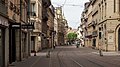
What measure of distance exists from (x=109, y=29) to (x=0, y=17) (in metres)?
45.0

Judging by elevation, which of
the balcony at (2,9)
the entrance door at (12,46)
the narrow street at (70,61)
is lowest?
the narrow street at (70,61)

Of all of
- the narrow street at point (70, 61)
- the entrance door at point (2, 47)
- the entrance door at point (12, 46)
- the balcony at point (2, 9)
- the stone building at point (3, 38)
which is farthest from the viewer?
the entrance door at point (12, 46)

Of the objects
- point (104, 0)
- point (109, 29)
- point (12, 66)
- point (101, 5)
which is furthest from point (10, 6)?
point (101, 5)

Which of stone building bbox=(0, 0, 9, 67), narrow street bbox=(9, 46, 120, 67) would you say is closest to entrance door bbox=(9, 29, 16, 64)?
narrow street bbox=(9, 46, 120, 67)

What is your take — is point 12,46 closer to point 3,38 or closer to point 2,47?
point 3,38

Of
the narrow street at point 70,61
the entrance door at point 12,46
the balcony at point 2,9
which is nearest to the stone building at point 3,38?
the balcony at point 2,9

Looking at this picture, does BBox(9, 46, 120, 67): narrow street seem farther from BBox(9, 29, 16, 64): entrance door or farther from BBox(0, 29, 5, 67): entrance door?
BBox(0, 29, 5, 67): entrance door

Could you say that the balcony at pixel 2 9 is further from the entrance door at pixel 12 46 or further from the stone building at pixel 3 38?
the entrance door at pixel 12 46

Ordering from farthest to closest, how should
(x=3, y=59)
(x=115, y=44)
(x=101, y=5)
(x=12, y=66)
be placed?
1. (x=101, y=5)
2. (x=115, y=44)
3. (x=12, y=66)
4. (x=3, y=59)

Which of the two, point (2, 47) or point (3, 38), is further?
point (3, 38)

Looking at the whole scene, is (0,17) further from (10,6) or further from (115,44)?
(115,44)

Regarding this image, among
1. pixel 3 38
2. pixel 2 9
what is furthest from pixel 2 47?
pixel 2 9

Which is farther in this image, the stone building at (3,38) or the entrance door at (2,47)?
the entrance door at (2,47)

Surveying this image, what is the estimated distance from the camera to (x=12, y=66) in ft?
93.9
